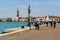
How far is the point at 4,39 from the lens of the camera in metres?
20.4

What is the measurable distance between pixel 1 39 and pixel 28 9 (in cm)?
1668

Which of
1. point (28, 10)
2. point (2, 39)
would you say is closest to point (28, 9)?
point (28, 10)

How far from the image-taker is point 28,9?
120 ft

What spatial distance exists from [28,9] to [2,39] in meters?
16.7

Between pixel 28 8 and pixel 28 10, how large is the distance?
1.72ft

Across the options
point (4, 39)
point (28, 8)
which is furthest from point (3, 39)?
point (28, 8)

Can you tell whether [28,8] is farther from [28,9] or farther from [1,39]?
[1,39]

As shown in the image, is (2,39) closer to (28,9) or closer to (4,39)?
(4,39)

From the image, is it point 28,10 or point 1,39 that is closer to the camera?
point 1,39

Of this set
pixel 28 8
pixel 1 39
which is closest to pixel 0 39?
pixel 1 39

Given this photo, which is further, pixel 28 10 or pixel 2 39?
pixel 28 10

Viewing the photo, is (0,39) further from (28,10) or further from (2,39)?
(28,10)

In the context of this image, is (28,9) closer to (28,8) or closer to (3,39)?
(28,8)

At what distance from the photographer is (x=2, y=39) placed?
67.0 feet
